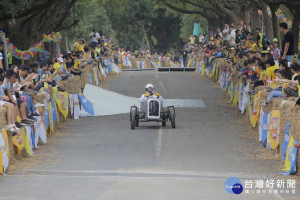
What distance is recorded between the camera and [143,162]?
14492 mm

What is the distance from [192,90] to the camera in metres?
32.5

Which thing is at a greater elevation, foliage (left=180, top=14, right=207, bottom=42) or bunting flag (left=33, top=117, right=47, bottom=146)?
foliage (left=180, top=14, right=207, bottom=42)

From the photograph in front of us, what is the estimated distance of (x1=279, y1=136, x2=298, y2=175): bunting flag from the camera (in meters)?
13.2

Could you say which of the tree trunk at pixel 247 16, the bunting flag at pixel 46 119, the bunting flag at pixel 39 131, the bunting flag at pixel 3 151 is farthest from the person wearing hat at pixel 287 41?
the tree trunk at pixel 247 16

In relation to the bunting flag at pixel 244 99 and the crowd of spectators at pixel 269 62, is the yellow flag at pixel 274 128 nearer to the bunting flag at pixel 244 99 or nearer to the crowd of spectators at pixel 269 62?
the crowd of spectators at pixel 269 62

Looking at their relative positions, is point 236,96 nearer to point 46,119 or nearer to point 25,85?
point 46,119

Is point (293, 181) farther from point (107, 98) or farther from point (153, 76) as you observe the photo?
point (153, 76)

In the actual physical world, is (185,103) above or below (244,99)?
below

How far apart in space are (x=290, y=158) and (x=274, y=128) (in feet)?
8.03

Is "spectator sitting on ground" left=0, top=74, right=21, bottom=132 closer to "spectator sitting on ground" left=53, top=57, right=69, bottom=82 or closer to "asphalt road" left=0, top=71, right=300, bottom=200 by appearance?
"asphalt road" left=0, top=71, right=300, bottom=200

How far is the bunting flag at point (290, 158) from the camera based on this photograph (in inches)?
522

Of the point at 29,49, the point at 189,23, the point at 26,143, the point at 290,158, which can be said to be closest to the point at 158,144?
the point at 26,143

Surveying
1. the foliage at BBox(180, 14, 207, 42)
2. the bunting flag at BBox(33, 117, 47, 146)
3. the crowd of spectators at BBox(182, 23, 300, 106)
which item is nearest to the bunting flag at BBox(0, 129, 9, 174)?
the bunting flag at BBox(33, 117, 47, 146)

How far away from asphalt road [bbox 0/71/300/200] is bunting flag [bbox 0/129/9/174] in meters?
0.21
